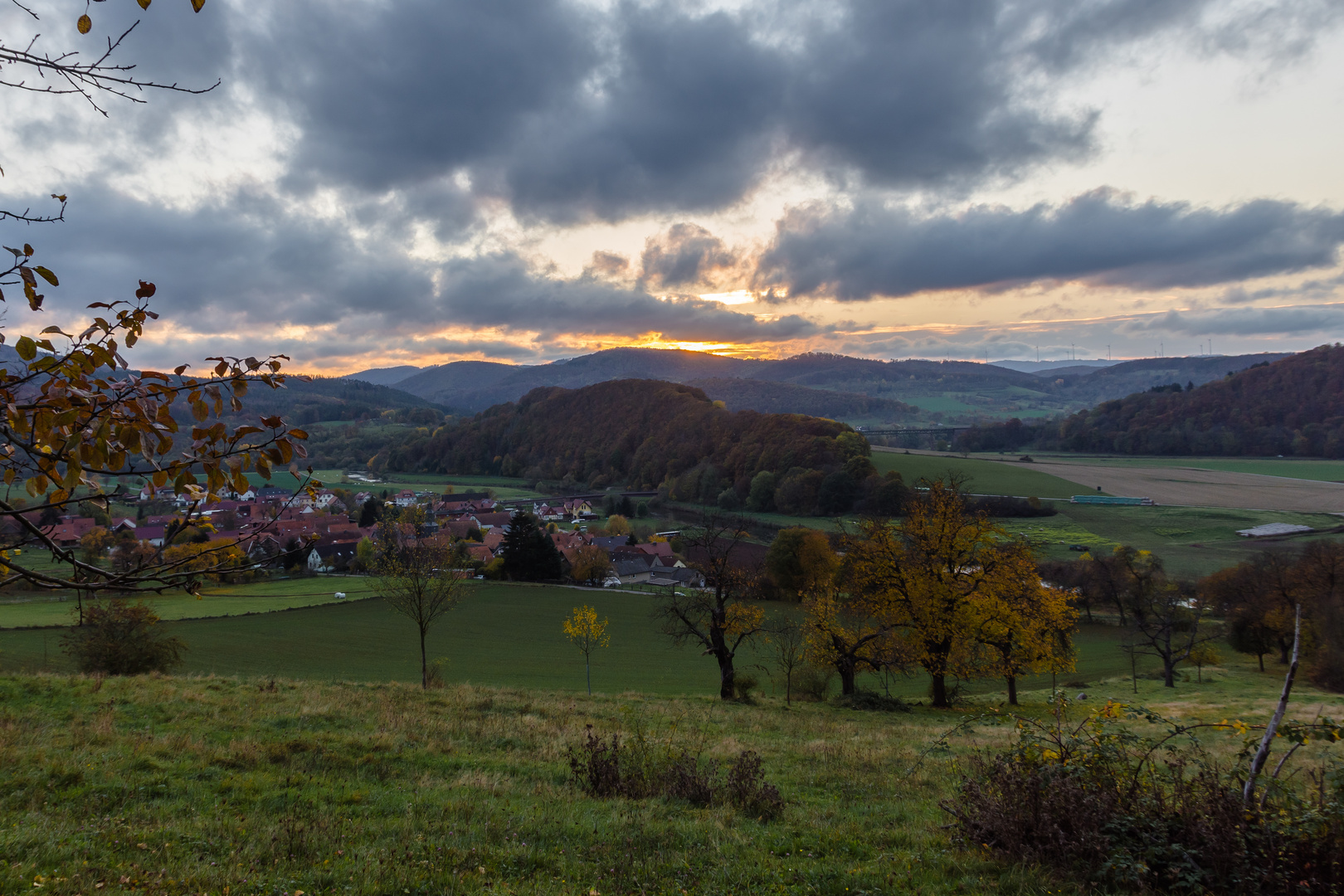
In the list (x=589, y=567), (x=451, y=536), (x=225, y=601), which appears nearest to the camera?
(x=225, y=601)

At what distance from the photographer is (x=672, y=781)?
784 cm

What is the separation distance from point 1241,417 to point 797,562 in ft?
380

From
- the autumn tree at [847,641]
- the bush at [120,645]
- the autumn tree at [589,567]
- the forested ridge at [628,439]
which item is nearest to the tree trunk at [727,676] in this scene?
the autumn tree at [847,641]

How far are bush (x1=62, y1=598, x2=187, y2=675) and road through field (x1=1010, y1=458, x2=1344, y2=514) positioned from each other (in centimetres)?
9135

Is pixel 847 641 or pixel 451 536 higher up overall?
pixel 847 641

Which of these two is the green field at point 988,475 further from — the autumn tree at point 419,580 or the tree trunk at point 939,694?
the autumn tree at point 419,580

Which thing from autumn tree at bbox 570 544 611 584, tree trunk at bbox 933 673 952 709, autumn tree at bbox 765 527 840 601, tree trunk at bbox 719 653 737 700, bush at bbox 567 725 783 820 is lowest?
autumn tree at bbox 570 544 611 584

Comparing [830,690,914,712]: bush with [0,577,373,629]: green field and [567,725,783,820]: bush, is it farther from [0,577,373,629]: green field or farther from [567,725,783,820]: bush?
[0,577,373,629]: green field

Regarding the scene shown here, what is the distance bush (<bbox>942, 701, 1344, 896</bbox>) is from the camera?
4.48 meters

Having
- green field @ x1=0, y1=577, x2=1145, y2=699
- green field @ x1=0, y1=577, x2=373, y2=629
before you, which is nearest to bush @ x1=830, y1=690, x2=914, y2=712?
green field @ x1=0, y1=577, x2=1145, y2=699

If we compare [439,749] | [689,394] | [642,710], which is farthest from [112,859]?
[689,394]

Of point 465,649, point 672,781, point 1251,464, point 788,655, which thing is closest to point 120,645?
point 465,649

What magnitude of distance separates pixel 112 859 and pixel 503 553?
173 feet

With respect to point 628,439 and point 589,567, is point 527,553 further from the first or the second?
point 628,439
